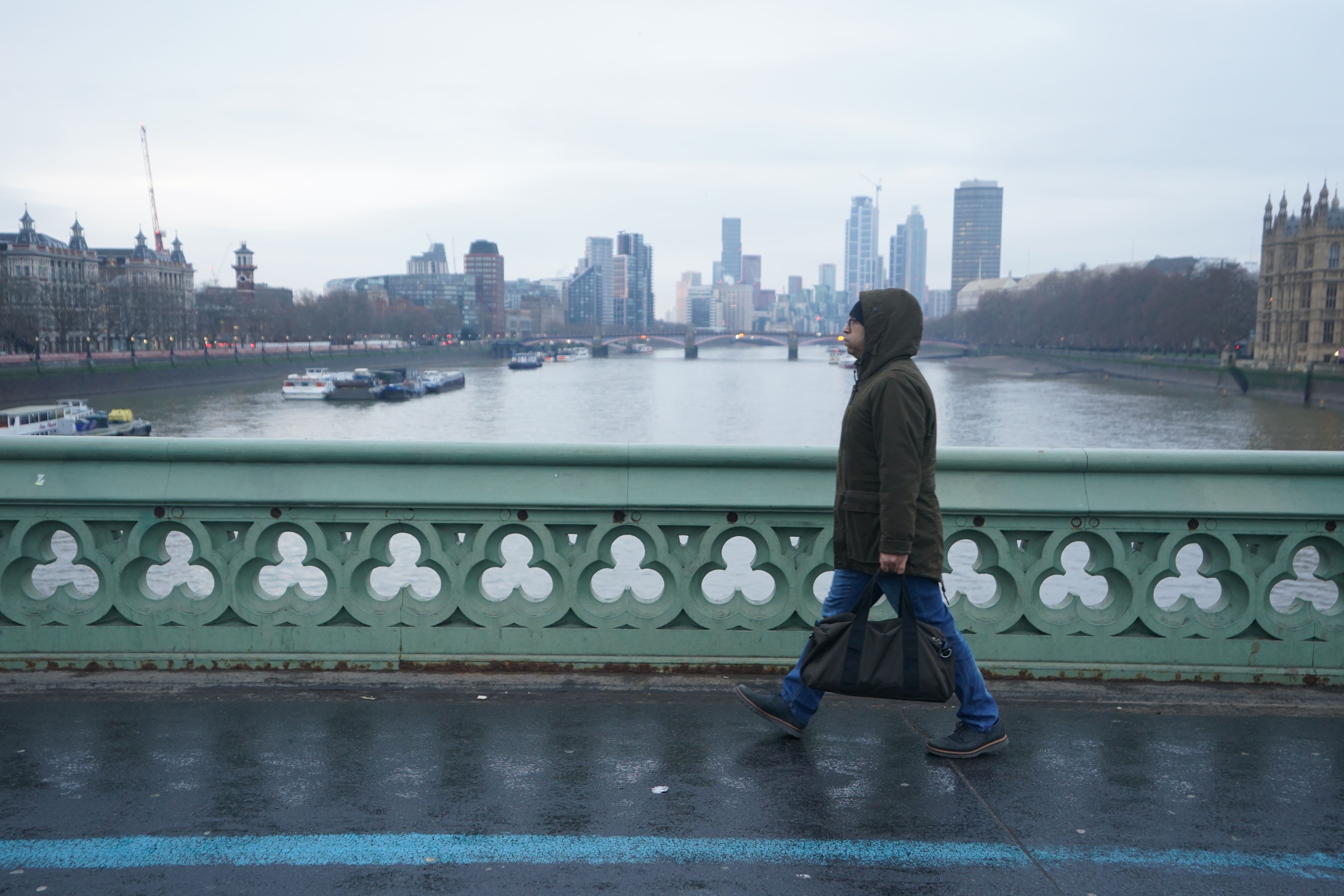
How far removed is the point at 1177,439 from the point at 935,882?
168 ft

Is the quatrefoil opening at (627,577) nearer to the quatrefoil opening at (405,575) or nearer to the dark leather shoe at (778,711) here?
the quatrefoil opening at (405,575)

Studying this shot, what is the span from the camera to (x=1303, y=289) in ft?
314

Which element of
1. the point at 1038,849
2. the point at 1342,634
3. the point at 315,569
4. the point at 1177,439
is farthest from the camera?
the point at 1177,439

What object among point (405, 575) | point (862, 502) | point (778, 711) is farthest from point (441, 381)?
point (862, 502)

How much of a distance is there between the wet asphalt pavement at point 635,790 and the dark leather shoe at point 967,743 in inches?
1.7

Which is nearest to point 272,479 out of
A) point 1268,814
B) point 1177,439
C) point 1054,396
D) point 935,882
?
point 935,882

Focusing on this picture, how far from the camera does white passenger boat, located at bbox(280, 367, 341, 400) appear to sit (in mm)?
71688

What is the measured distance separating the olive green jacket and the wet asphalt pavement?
0.76 m

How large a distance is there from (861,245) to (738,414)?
4497 inches

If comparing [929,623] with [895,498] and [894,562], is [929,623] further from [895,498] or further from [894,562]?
[895,498]

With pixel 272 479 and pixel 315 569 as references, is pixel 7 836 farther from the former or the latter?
pixel 315 569

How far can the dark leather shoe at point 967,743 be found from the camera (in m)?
3.78

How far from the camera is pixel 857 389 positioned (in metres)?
3.86

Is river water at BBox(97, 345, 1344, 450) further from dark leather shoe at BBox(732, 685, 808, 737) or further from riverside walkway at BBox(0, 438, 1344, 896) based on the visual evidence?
dark leather shoe at BBox(732, 685, 808, 737)
